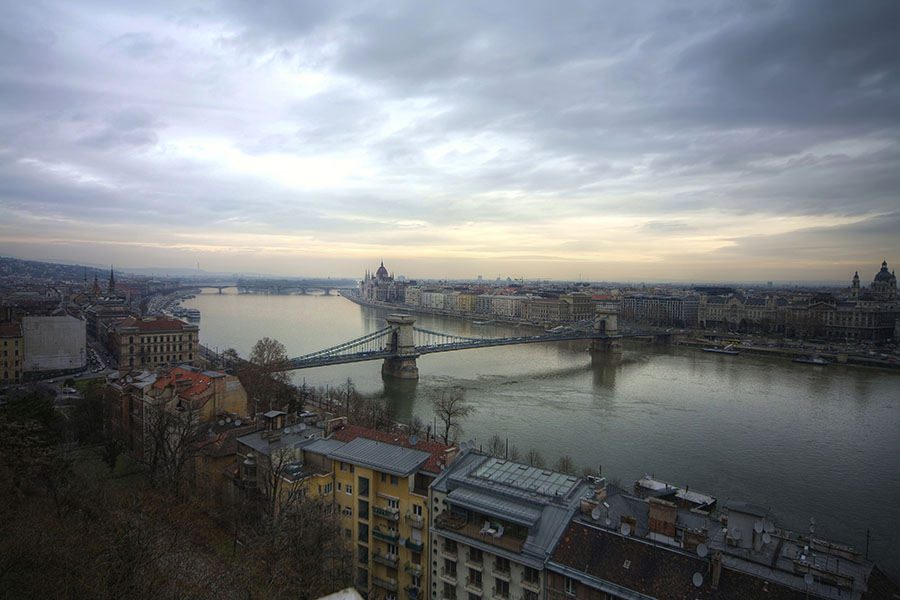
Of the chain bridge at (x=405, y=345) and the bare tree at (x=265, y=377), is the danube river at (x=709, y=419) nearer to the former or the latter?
the chain bridge at (x=405, y=345)

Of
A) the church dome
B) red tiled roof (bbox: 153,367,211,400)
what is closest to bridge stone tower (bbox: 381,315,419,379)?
red tiled roof (bbox: 153,367,211,400)

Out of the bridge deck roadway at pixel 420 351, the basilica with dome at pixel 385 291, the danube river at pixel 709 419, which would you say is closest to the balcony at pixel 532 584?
the danube river at pixel 709 419

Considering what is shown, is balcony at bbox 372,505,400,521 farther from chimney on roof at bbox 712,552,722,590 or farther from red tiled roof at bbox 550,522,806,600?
chimney on roof at bbox 712,552,722,590

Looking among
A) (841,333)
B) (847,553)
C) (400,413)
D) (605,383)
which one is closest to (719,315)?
(841,333)

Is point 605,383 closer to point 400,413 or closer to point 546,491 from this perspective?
point 400,413

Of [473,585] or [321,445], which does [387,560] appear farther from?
[321,445]
